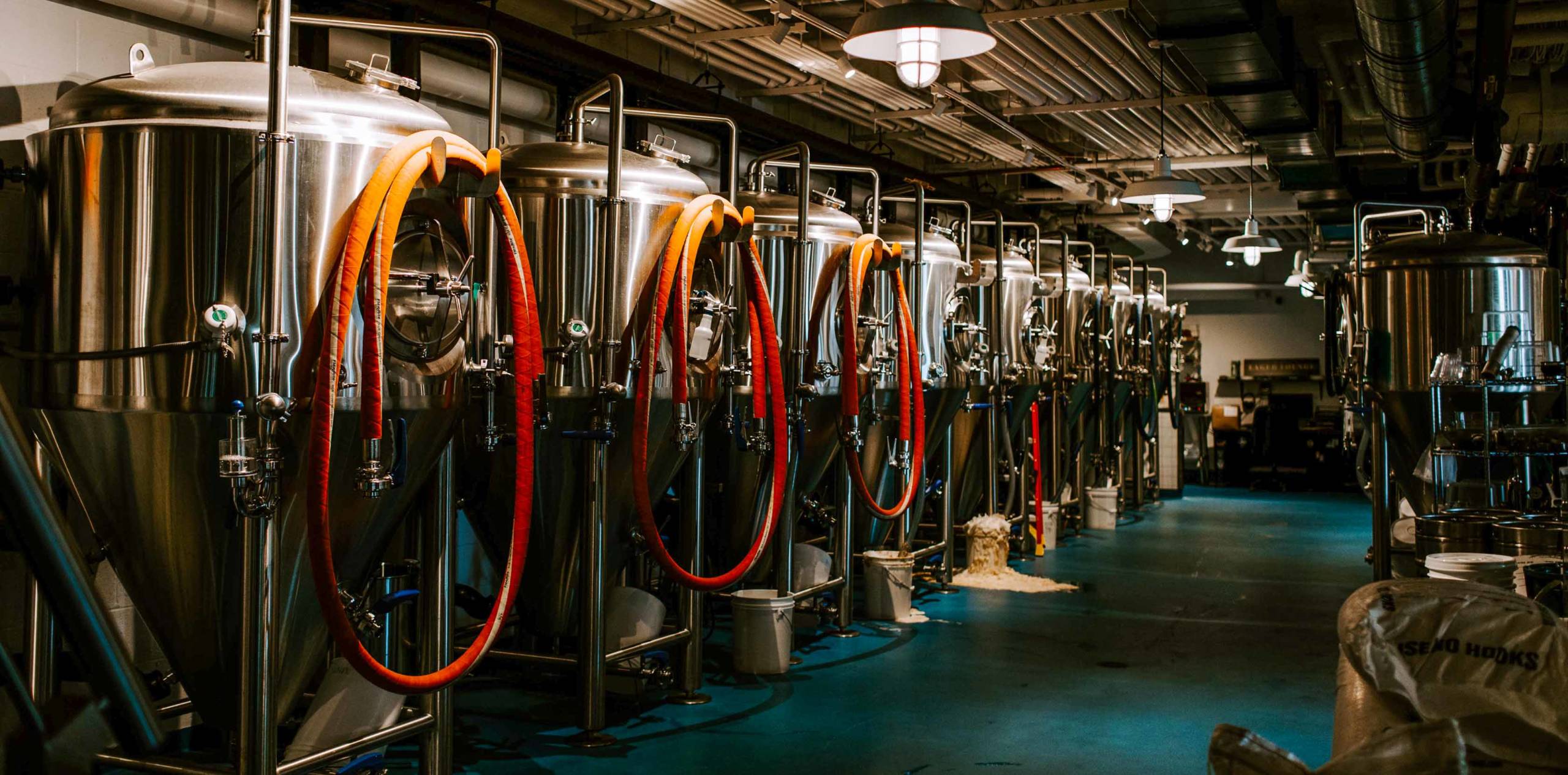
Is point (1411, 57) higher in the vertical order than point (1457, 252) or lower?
higher

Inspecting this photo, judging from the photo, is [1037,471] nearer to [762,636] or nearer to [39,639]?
[762,636]

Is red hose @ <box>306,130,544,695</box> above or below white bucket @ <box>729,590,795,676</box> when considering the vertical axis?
above

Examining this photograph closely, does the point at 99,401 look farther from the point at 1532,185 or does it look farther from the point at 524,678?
the point at 1532,185

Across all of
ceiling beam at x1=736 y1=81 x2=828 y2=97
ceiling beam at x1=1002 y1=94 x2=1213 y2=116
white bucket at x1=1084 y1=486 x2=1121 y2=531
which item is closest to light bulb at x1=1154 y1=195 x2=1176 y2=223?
ceiling beam at x1=1002 y1=94 x2=1213 y2=116

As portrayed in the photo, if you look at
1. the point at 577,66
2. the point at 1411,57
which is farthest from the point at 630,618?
the point at 1411,57

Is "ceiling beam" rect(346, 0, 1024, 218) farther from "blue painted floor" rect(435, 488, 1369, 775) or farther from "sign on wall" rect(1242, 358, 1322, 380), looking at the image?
"sign on wall" rect(1242, 358, 1322, 380)

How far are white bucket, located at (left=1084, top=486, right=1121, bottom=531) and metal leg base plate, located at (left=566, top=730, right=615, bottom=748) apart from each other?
7020 millimetres

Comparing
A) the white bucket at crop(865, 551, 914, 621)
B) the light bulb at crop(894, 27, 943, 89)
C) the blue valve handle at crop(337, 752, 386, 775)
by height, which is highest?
the light bulb at crop(894, 27, 943, 89)

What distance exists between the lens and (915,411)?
5.75 metres

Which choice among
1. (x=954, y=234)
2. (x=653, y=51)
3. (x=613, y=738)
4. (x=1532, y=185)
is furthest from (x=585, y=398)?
(x=1532, y=185)

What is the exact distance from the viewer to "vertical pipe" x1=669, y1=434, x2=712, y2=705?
4.67 meters

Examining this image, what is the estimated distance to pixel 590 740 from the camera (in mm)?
4070

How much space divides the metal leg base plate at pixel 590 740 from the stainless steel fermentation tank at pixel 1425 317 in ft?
14.2

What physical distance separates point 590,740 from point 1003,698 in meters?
→ 1.63
